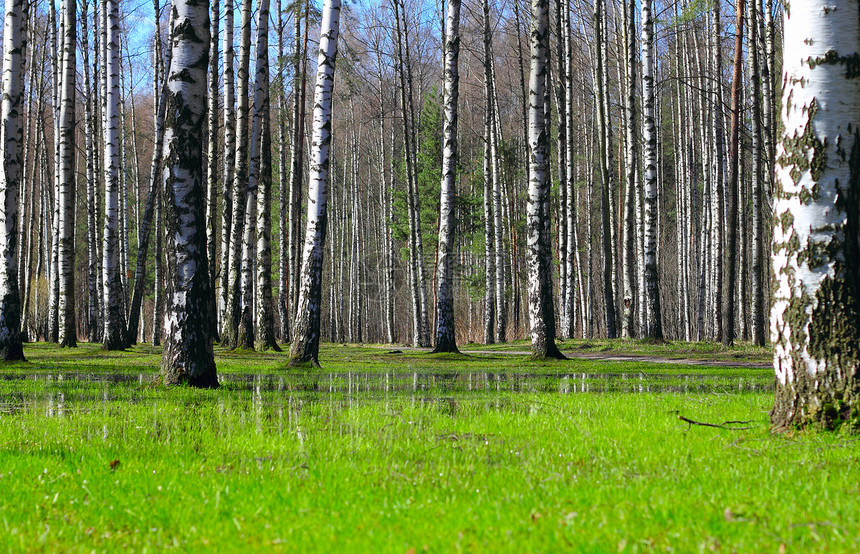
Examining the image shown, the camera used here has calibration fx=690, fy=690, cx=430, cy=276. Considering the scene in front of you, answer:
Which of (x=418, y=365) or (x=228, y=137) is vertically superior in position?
(x=228, y=137)

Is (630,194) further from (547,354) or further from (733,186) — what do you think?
(547,354)

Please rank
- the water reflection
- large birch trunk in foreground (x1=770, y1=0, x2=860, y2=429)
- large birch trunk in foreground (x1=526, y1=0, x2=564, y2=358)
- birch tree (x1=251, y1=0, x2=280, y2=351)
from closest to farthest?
large birch trunk in foreground (x1=770, y1=0, x2=860, y2=429) < the water reflection < large birch trunk in foreground (x1=526, y1=0, x2=564, y2=358) < birch tree (x1=251, y1=0, x2=280, y2=351)

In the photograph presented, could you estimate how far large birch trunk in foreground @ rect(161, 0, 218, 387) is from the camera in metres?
8.24

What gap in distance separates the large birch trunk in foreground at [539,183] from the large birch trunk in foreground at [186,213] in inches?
296

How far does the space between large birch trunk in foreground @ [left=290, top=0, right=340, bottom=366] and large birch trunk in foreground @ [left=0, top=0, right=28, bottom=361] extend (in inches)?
205

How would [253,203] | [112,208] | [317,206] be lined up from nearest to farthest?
[317,206] → [112,208] → [253,203]

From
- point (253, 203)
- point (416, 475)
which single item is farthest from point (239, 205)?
point (416, 475)

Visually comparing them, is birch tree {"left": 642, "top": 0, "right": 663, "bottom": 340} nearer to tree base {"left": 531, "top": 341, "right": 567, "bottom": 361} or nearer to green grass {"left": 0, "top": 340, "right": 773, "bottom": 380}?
green grass {"left": 0, "top": 340, "right": 773, "bottom": 380}

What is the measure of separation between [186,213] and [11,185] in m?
6.64

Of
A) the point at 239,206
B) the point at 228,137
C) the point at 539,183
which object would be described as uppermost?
the point at 228,137

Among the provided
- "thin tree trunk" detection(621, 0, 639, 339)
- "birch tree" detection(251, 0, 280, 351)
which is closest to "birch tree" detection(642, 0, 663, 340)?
"thin tree trunk" detection(621, 0, 639, 339)


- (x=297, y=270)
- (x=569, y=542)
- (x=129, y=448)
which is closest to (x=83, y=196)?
(x=297, y=270)

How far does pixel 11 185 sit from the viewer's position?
12.8 m

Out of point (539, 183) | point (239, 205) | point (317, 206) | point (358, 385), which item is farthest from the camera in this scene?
point (239, 205)
